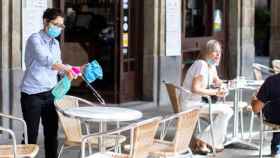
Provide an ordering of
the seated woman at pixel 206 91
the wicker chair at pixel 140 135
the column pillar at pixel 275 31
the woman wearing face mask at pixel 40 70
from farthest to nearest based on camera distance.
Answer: the column pillar at pixel 275 31 → the seated woman at pixel 206 91 → the woman wearing face mask at pixel 40 70 → the wicker chair at pixel 140 135

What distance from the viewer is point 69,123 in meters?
6.26

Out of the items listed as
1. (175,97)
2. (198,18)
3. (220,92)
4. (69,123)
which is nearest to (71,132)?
(69,123)

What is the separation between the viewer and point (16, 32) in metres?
8.30

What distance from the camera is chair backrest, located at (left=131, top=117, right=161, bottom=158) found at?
502 cm

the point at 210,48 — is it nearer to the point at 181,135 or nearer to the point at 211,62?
the point at 211,62

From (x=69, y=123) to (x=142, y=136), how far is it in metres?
1.36

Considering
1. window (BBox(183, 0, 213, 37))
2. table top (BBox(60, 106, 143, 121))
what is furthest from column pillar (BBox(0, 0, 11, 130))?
window (BBox(183, 0, 213, 37))

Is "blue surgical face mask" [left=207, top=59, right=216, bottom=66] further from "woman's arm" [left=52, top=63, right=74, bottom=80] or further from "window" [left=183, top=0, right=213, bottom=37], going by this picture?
"window" [left=183, top=0, right=213, bottom=37]

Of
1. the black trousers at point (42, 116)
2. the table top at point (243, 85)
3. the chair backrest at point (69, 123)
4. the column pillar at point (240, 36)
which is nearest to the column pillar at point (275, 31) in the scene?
the column pillar at point (240, 36)

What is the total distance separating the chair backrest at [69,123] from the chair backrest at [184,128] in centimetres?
102

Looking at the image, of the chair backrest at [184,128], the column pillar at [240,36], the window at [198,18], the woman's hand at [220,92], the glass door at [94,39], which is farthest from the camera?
the column pillar at [240,36]

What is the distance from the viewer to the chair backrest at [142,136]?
502cm

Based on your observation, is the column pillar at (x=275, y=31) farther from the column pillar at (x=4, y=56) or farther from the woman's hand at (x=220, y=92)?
the column pillar at (x=4, y=56)

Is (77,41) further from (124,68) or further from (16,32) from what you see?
(16,32)
